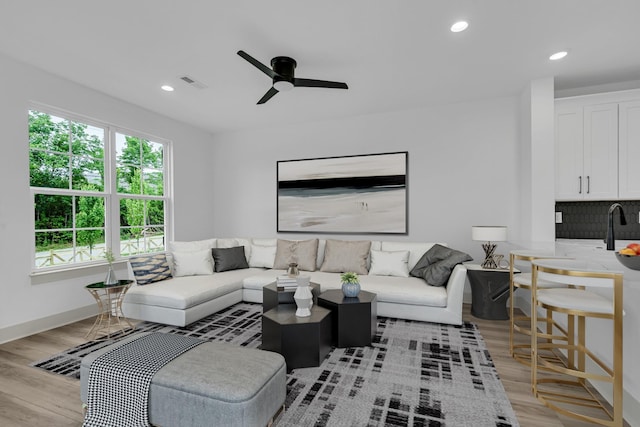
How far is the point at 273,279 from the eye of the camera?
3.97 meters

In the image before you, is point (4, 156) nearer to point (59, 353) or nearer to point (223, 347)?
point (59, 353)

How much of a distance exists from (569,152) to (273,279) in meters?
3.93

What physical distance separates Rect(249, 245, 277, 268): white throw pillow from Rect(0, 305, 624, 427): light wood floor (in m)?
2.24

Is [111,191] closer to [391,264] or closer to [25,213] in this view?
[25,213]

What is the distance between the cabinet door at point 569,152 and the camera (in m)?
3.42

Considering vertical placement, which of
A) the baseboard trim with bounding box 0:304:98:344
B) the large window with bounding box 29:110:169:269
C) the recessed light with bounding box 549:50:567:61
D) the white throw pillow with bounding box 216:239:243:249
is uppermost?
the recessed light with bounding box 549:50:567:61

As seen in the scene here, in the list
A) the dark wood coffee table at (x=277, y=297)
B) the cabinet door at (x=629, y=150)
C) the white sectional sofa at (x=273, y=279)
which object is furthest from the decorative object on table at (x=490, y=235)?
the dark wood coffee table at (x=277, y=297)

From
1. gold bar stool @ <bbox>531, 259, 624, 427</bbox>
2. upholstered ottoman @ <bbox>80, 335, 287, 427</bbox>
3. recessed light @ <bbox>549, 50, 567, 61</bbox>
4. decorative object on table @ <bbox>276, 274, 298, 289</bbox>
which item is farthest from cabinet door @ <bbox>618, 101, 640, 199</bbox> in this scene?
upholstered ottoman @ <bbox>80, 335, 287, 427</bbox>

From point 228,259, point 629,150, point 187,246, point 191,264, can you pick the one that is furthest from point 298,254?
point 629,150

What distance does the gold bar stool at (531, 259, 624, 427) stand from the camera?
1.67 m

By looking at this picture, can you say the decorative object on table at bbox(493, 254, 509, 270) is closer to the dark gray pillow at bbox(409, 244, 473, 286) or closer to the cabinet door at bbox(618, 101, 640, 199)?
the dark gray pillow at bbox(409, 244, 473, 286)

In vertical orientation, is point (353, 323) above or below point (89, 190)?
below

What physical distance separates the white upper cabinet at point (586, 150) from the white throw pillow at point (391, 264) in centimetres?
196

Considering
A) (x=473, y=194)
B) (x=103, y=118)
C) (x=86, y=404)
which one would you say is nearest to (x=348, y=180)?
(x=473, y=194)
